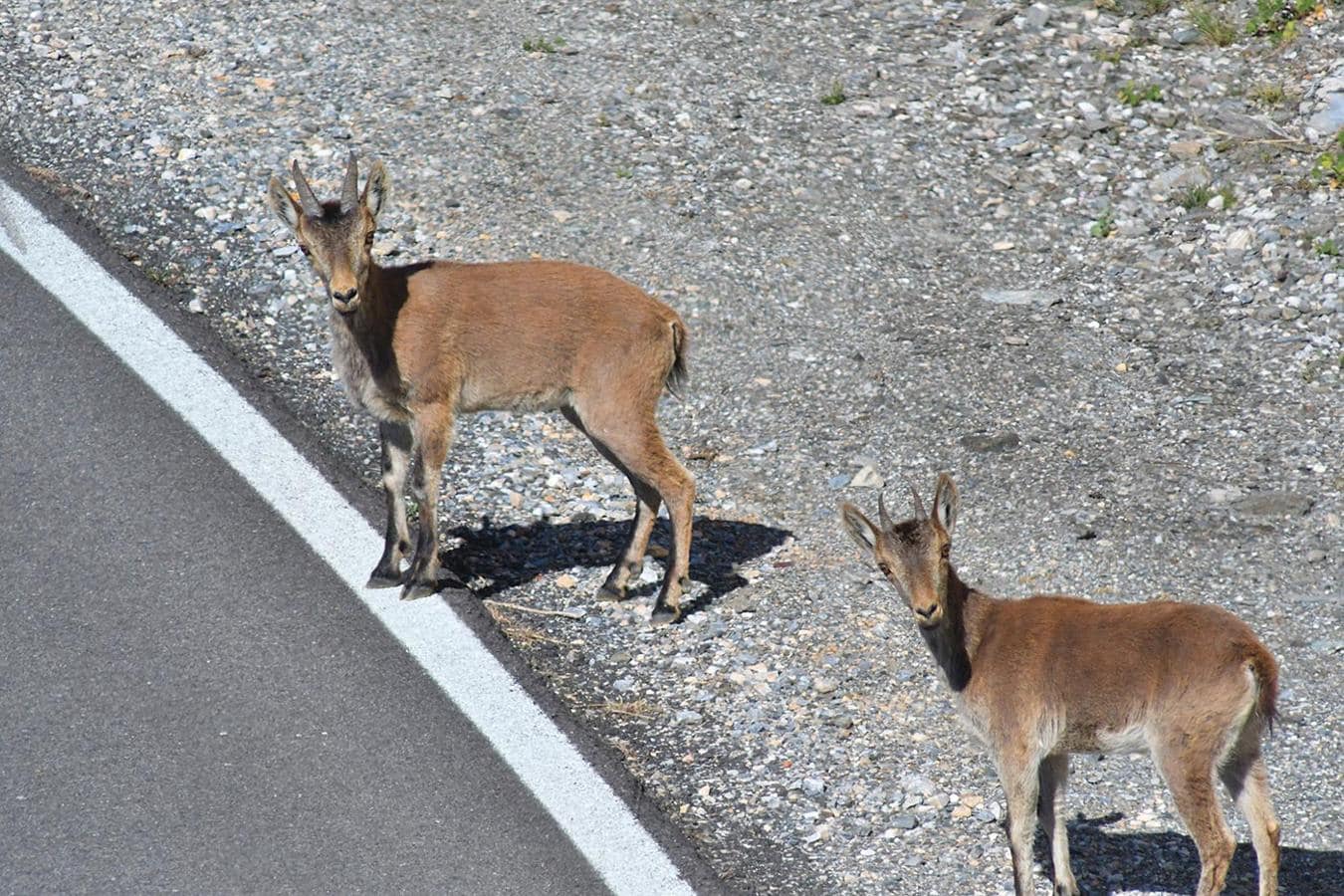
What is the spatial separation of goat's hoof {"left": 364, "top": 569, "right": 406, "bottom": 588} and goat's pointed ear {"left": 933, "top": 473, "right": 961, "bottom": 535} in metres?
2.85

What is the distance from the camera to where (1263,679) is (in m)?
6.18

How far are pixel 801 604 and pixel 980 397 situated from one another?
1963mm

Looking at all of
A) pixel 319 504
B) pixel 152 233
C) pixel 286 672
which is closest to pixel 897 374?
pixel 319 504

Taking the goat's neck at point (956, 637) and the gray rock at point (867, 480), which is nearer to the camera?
the goat's neck at point (956, 637)

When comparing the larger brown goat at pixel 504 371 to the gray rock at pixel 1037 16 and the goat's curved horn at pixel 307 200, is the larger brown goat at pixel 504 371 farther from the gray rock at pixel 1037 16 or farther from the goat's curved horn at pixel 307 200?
the gray rock at pixel 1037 16

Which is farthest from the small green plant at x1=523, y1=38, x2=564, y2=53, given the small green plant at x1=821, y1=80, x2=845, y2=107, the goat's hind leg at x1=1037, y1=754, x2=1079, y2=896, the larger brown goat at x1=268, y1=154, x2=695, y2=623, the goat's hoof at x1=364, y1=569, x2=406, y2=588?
the goat's hind leg at x1=1037, y1=754, x2=1079, y2=896

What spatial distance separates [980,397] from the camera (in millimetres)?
9539

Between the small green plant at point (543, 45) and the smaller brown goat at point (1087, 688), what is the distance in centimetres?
667

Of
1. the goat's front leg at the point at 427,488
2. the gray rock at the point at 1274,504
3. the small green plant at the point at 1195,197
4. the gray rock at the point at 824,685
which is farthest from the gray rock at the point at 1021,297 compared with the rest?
the goat's front leg at the point at 427,488

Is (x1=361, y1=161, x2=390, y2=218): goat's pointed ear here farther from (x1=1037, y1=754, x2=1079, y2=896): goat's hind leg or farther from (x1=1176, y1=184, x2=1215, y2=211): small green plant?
(x1=1176, y1=184, x2=1215, y2=211): small green plant

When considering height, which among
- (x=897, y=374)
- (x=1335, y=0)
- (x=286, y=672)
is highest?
(x=1335, y=0)

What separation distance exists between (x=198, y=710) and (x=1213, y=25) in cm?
824

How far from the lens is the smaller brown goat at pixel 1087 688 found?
20.4 ft

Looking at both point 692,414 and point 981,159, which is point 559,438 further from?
point 981,159
